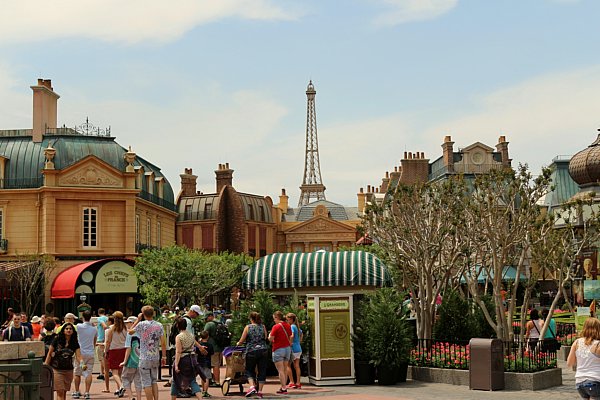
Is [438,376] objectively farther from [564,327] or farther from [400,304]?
[564,327]

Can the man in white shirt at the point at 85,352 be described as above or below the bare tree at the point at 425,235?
below

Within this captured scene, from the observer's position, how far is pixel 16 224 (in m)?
43.7

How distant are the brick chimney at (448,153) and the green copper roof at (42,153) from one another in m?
32.8

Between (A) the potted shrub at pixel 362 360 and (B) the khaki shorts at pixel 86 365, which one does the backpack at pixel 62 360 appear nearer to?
(B) the khaki shorts at pixel 86 365

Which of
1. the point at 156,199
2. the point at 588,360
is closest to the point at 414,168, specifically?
the point at 156,199

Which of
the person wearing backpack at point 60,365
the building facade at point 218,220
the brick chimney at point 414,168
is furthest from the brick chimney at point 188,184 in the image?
the person wearing backpack at point 60,365

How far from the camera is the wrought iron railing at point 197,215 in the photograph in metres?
73.7

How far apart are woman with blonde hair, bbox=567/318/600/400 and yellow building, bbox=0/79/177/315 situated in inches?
1284

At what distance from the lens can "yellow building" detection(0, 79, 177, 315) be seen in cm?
4259

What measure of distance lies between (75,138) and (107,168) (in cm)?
293

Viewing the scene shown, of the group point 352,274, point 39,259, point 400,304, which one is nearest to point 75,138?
point 39,259

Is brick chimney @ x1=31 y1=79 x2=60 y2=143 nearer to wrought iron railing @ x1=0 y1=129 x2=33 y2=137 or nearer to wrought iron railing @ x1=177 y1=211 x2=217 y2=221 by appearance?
wrought iron railing @ x1=0 y1=129 x2=33 y2=137

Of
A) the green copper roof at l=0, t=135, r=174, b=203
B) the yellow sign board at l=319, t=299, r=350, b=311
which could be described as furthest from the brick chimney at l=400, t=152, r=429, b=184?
the yellow sign board at l=319, t=299, r=350, b=311

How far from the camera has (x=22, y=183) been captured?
144 ft
